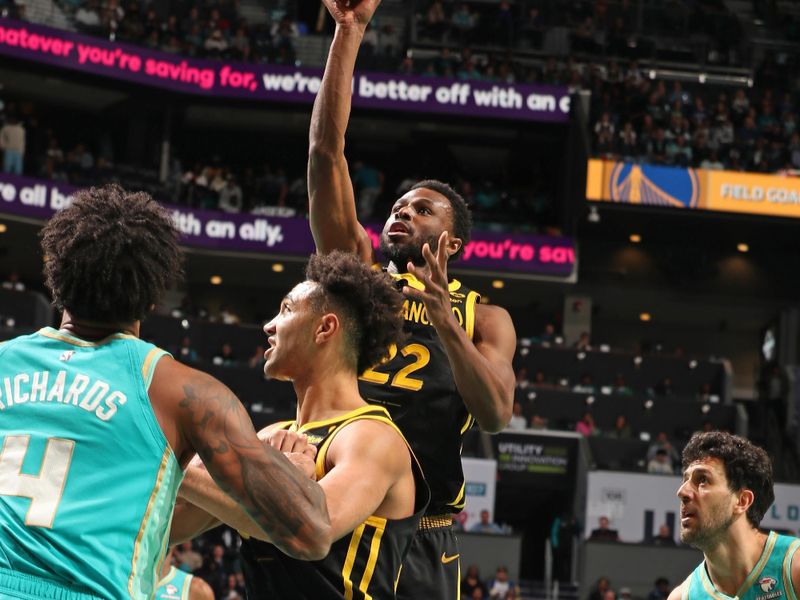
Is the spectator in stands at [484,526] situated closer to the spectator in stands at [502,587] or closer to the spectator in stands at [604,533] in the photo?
the spectator in stands at [502,587]

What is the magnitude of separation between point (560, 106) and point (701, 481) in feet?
83.2

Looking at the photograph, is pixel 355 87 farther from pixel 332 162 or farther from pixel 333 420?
pixel 333 420

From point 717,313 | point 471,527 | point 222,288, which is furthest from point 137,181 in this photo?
point 717,313

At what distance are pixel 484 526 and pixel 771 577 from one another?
15371 mm

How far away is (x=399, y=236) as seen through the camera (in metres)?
5.89

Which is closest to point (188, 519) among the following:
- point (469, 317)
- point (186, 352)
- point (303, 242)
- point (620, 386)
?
point (469, 317)

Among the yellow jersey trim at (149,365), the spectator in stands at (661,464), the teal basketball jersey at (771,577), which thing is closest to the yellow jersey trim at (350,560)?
the yellow jersey trim at (149,365)

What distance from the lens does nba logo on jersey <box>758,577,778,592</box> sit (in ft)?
21.6

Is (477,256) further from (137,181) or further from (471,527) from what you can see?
(471,527)

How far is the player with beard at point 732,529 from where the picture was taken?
6613mm

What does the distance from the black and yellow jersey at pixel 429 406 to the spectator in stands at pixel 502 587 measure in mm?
14483

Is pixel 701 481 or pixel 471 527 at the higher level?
pixel 701 481

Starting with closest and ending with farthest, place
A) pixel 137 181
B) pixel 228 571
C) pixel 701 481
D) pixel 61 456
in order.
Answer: pixel 61 456, pixel 701 481, pixel 228 571, pixel 137 181

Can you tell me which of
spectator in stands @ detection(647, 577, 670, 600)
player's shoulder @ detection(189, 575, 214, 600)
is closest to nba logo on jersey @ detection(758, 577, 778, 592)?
player's shoulder @ detection(189, 575, 214, 600)
